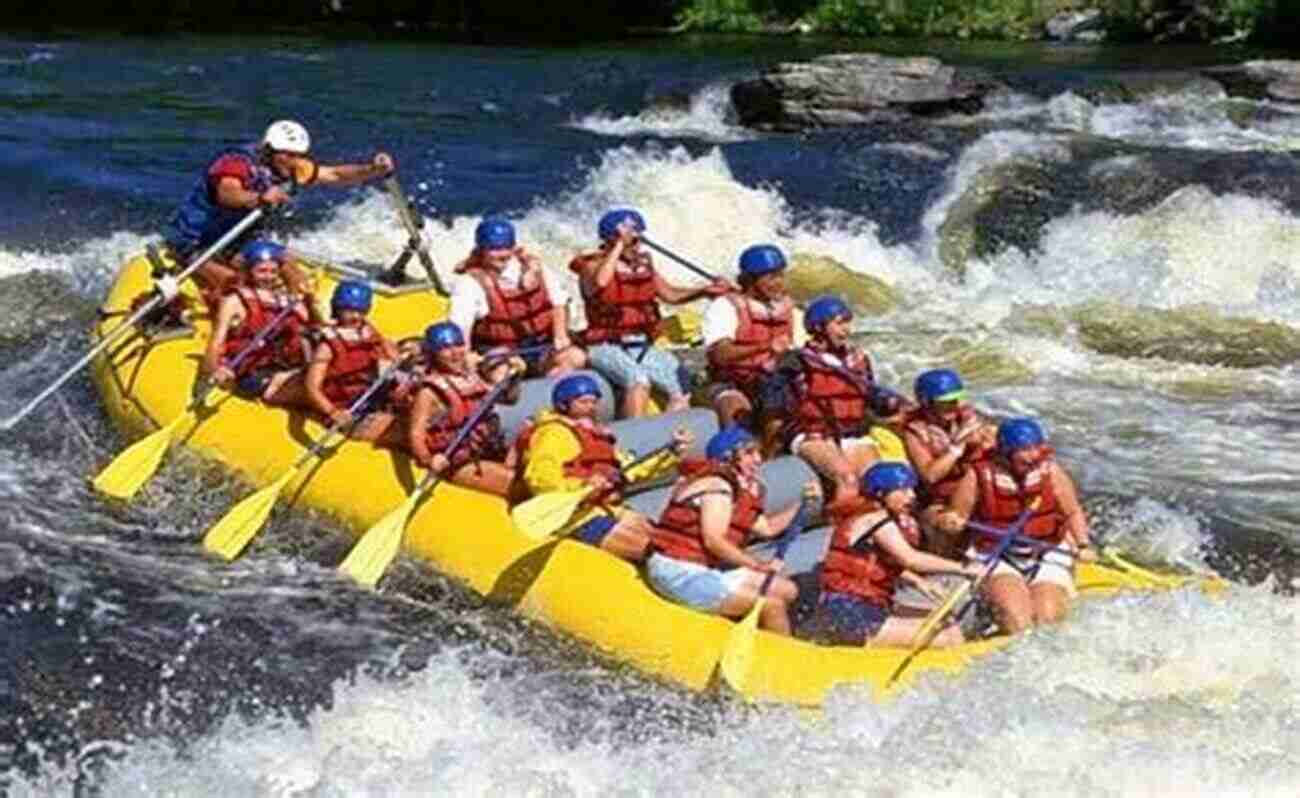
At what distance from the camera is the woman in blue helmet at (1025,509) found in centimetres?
694

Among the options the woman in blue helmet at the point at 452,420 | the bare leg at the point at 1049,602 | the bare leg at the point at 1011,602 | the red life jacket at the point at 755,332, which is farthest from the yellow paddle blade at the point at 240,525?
the bare leg at the point at 1049,602

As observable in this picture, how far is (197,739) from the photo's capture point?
658 centimetres

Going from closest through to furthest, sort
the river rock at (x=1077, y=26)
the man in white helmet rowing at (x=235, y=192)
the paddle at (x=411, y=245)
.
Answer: the man in white helmet rowing at (x=235, y=192) → the paddle at (x=411, y=245) → the river rock at (x=1077, y=26)

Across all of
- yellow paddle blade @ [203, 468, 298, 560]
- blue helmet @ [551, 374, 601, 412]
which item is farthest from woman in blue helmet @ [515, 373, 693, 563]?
yellow paddle blade @ [203, 468, 298, 560]

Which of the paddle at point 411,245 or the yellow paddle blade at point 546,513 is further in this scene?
the paddle at point 411,245

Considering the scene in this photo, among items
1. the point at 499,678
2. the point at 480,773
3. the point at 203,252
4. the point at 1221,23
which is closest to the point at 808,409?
the point at 499,678

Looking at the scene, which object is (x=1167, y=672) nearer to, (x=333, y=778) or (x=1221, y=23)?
(x=333, y=778)

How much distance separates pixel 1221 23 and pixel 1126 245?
54.3ft

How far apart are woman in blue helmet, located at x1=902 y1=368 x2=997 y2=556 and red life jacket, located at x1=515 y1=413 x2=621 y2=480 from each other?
117cm

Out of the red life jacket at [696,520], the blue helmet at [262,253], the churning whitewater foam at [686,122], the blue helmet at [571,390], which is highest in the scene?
the blue helmet at [262,253]

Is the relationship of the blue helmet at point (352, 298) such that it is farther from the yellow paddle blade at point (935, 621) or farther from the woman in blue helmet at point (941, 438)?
the yellow paddle blade at point (935, 621)

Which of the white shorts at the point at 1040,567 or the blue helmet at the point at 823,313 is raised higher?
the blue helmet at the point at 823,313

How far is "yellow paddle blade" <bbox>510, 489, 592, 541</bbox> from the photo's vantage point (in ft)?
23.8

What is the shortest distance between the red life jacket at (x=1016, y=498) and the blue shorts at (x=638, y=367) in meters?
2.26
